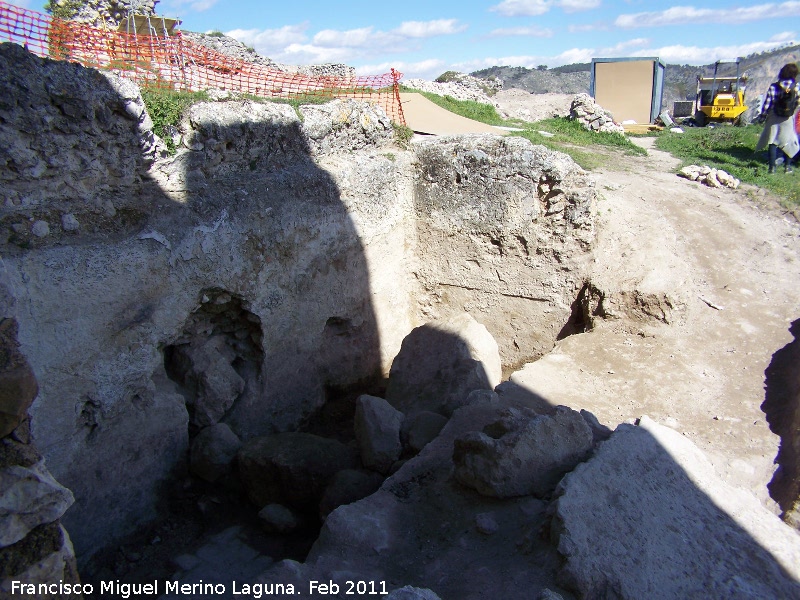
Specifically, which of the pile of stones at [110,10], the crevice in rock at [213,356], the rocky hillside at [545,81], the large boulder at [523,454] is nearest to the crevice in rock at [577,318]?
the large boulder at [523,454]

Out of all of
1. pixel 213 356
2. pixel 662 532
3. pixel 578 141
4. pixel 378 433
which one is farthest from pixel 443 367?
pixel 578 141

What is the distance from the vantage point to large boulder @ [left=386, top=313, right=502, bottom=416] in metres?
5.26

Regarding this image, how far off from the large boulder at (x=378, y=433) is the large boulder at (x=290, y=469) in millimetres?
170

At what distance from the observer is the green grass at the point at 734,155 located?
8.41 meters

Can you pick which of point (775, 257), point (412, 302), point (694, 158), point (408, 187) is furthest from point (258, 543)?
point (694, 158)

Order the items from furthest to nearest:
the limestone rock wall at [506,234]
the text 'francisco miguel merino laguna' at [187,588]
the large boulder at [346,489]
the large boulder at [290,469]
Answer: the limestone rock wall at [506,234], the large boulder at [290,469], the large boulder at [346,489], the text 'francisco miguel merino laguna' at [187,588]

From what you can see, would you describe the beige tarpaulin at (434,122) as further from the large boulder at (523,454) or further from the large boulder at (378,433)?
the large boulder at (523,454)

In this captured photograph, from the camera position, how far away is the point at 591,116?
13930 mm

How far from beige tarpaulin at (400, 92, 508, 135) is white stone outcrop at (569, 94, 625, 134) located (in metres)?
3.71

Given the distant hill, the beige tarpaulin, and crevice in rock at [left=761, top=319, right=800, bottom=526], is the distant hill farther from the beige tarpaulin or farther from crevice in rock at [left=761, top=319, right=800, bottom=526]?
crevice in rock at [left=761, top=319, right=800, bottom=526]

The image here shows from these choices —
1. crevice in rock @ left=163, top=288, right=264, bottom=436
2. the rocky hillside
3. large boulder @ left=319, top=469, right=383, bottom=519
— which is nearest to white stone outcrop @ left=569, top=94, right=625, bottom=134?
crevice in rock @ left=163, top=288, right=264, bottom=436

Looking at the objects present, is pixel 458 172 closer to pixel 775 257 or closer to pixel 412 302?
pixel 412 302

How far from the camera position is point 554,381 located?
17.7 feet

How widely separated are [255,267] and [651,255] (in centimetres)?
391
